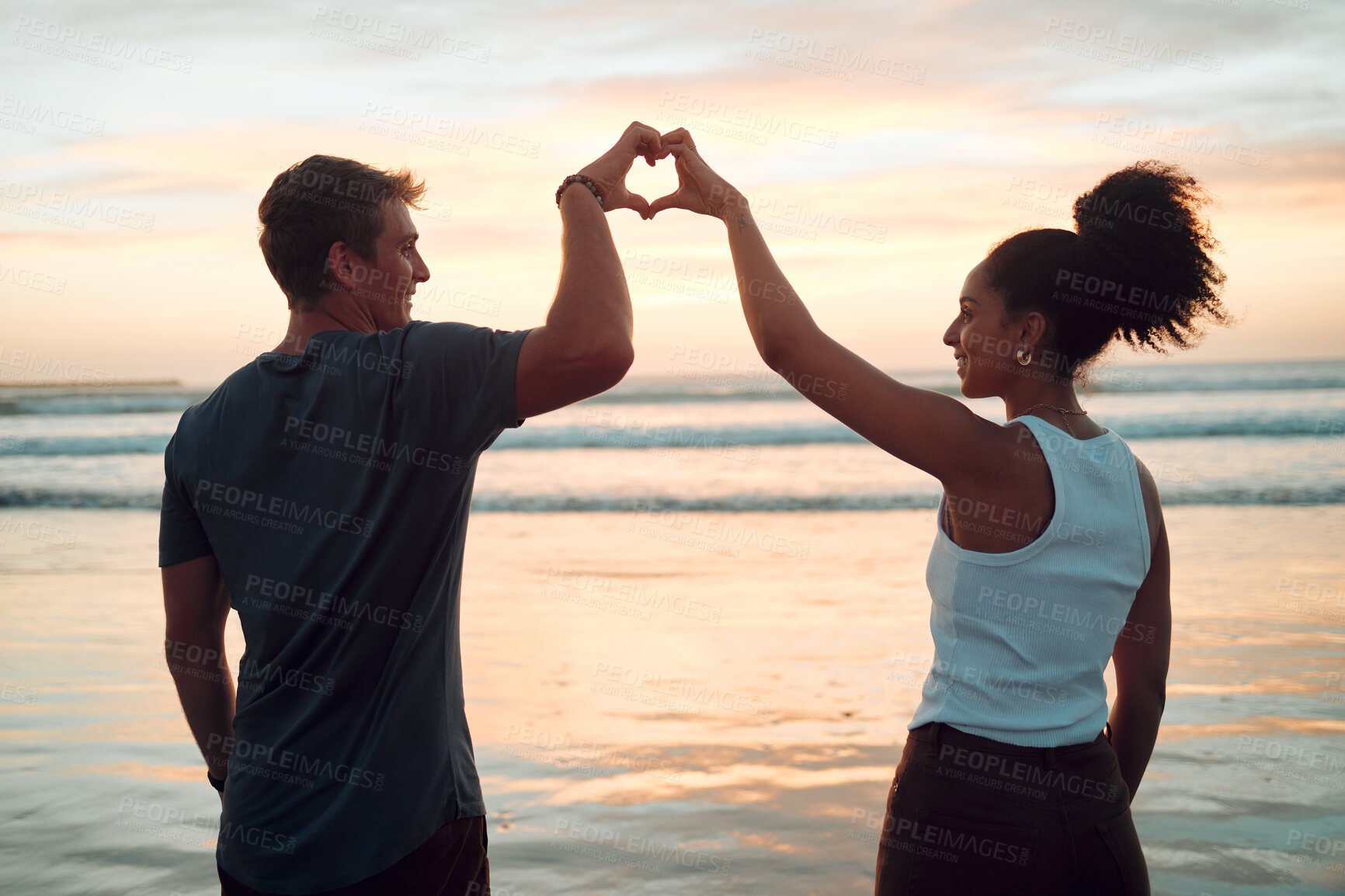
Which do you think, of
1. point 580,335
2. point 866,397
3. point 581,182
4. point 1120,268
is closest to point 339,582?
point 580,335

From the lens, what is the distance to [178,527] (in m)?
1.95

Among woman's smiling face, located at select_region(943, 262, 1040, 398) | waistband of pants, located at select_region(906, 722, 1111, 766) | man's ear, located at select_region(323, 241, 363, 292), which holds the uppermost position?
man's ear, located at select_region(323, 241, 363, 292)

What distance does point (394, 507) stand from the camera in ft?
5.83

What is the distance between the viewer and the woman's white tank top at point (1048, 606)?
1.82 meters

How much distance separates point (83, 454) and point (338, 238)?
2035 centimetres

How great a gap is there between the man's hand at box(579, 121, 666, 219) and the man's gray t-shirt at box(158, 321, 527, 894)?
501 mm

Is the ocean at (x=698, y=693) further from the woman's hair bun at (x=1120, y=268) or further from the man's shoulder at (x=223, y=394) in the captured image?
the man's shoulder at (x=223, y=394)

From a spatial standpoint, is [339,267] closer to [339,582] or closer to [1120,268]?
[339,582]

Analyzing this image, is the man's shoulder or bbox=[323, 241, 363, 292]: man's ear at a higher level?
bbox=[323, 241, 363, 292]: man's ear

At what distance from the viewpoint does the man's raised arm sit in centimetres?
163

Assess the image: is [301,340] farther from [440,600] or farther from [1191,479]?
[1191,479]

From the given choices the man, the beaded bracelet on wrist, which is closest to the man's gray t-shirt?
the man

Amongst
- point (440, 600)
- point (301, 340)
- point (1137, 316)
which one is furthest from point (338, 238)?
point (1137, 316)

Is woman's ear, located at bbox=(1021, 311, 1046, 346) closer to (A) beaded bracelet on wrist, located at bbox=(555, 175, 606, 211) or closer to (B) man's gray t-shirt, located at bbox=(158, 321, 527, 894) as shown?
(A) beaded bracelet on wrist, located at bbox=(555, 175, 606, 211)
